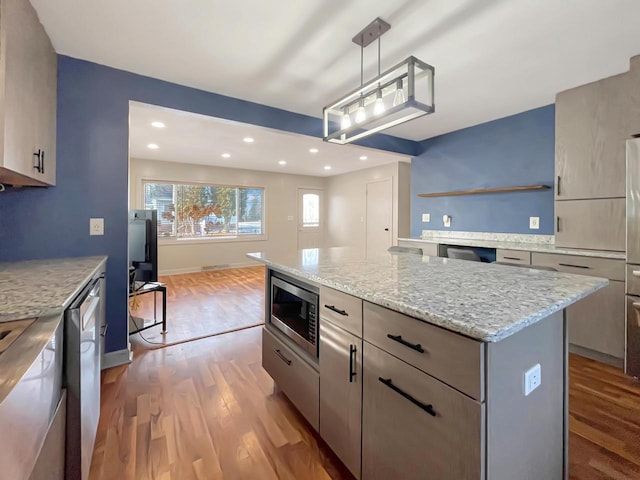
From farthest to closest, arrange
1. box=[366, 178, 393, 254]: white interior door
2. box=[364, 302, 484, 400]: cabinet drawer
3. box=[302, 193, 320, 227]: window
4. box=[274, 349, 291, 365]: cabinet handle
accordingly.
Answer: box=[302, 193, 320, 227]: window
box=[366, 178, 393, 254]: white interior door
box=[274, 349, 291, 365]: cabinet handle
box=[364, 302, 484, 400]: cabinet drawer

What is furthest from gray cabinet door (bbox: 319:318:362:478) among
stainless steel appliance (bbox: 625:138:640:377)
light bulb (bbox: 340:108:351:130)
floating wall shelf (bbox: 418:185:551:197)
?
floating wall shelf (bbox: 418:185:551:197)

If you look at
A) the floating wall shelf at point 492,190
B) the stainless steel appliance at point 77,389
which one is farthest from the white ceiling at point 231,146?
the stainless steel appliance at point 77,389

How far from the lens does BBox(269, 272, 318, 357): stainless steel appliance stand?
1.52 m

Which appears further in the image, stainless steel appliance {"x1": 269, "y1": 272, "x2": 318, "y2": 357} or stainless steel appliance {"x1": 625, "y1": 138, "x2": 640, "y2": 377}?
stainless steel appliance {"x1": 625, "y1": 138, "x2": 640, "y2": 377}

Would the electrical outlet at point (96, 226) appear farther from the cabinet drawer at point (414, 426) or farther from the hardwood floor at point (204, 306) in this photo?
the cabinet drawer at point (414, 426)

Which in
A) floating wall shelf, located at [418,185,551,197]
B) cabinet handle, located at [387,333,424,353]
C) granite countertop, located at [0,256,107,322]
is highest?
floating wall shelf, located at [418,185,551,197]

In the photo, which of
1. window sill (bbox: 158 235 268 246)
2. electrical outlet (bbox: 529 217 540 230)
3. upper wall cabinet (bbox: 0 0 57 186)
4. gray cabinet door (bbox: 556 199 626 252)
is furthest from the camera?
window sill (bbox: 158 235 268 246)

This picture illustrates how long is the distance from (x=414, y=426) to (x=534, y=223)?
130 inches

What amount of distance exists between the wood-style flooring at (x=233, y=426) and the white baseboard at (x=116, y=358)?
3.8 inches

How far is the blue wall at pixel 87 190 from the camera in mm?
2105

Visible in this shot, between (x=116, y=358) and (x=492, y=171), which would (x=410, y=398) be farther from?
(x=492, y=171)

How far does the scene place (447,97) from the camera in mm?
2977

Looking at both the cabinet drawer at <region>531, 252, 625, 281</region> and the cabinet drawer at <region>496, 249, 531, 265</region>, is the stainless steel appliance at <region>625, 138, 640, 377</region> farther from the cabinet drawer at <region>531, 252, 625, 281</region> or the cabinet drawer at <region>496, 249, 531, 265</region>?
the cabinet drawer at <region>496, 249, 531, 265</region>

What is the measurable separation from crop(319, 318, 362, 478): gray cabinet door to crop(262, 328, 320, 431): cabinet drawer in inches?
3.0
